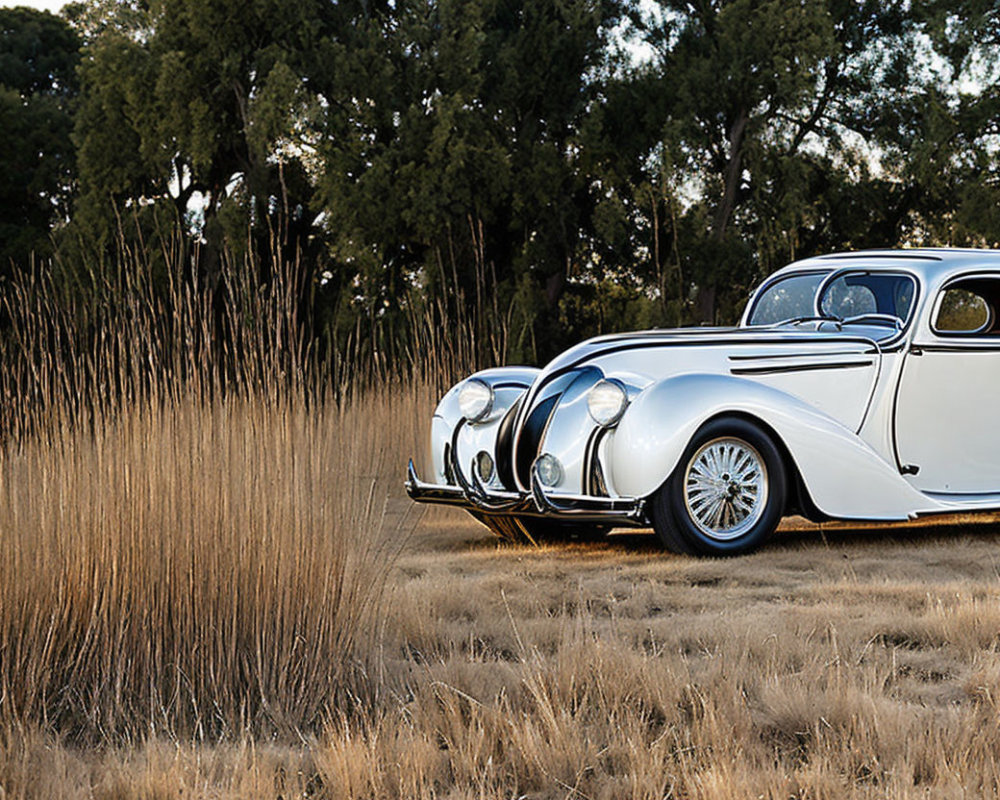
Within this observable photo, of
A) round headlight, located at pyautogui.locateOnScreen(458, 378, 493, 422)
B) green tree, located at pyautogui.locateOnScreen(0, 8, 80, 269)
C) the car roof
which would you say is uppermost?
green tree, located at pyautogui.locateOnScreen(0, 8, 80, 269)

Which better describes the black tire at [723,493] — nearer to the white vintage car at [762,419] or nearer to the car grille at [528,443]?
the white vintage car at [762,419]

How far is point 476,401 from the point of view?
21.6 ft

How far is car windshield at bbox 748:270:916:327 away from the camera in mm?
6785

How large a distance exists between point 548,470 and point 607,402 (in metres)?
0.43

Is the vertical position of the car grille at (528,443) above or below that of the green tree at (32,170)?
below

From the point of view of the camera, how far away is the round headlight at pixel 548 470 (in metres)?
5.87

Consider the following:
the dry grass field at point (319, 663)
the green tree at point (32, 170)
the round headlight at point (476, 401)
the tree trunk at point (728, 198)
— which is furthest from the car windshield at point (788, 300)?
the green tree at point (32, 170)

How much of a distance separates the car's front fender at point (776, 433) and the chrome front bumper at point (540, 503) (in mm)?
Result: 103

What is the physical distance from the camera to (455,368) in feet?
32.1

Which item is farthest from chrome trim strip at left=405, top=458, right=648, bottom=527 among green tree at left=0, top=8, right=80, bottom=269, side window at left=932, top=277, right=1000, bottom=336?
green tree at left=0, top=8, right=80, bottom=269

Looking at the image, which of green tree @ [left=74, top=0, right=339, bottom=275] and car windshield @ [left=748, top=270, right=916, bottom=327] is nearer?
car windshield @ [left=748, top=270, right=916, bottom=327]

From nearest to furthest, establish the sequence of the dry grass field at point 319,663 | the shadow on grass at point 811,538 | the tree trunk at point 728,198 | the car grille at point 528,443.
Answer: the dry grass field at point 319,663
the car grille at point 528,443
the shadow on grass at point 811,538
the tree trunk at point 728,198

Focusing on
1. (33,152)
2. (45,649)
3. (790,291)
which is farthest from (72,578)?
(33,152)

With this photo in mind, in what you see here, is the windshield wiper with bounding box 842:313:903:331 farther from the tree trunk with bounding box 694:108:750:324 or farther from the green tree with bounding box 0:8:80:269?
the green tree with bounding box 0:8:80:269
